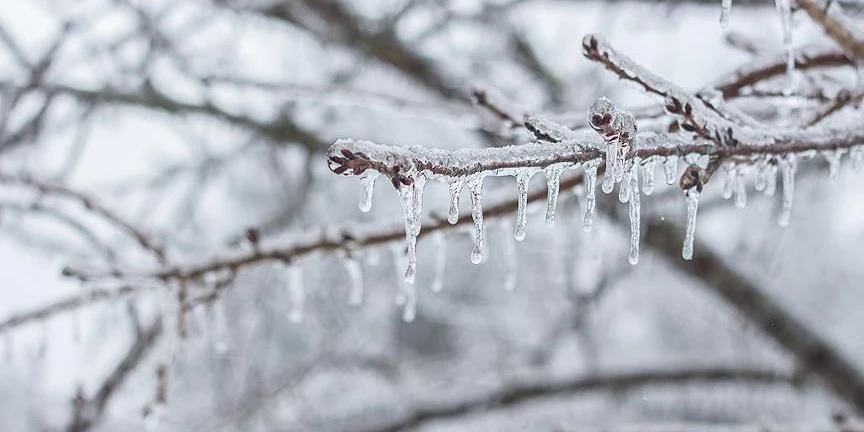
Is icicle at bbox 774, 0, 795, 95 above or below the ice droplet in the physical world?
above

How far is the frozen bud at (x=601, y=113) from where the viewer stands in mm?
579

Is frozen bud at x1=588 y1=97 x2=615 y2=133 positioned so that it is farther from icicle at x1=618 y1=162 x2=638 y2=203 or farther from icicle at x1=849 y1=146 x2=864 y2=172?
icicle at x1=849 y1=146 x2=864 y2=172

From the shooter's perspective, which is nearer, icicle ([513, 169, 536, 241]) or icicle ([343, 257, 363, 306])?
icicle ([513, 169, 536, 241])

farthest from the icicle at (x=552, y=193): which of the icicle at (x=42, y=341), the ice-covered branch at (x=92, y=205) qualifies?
the icicle at (x=42, y=341)

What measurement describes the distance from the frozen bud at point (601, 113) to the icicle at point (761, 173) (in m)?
0.27

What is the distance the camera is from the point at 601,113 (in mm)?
579

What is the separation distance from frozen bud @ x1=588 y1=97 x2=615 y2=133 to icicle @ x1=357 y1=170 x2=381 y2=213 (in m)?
0.17

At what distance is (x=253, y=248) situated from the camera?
1.02m

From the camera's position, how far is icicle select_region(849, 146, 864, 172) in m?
0.82

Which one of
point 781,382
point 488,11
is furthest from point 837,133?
point 488,11

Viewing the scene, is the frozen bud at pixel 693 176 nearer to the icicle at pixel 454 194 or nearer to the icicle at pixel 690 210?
the icicle at pixel 690 210

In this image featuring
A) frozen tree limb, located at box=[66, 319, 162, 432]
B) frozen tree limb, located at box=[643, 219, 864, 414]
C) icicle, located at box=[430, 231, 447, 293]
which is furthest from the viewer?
frozen tree limb, located at box=[643, 219, 864, 414]

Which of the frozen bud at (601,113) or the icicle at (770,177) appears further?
the icicle at (770,177)

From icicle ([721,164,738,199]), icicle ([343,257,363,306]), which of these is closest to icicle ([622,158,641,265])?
icicle ([721,164,738,199])
